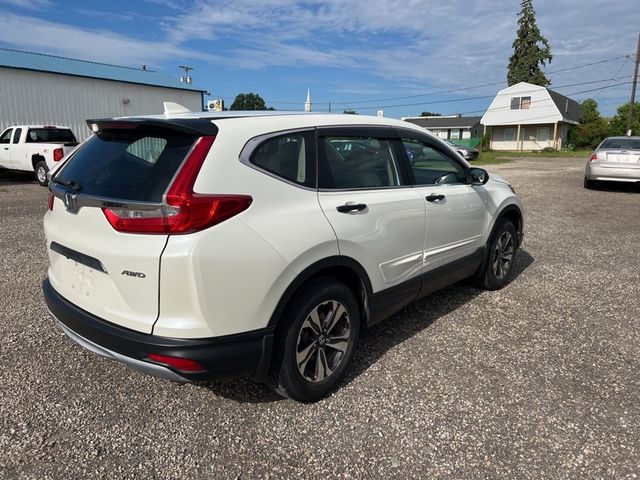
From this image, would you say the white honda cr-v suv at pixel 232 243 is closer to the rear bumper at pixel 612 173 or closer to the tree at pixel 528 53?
the rear bumper at pixel 612 173

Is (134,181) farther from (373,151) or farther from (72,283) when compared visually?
(373,151)

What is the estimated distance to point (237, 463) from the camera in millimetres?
2455

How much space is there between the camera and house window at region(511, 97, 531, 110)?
157 feet

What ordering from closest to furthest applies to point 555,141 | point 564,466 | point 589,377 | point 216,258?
1. point 216,258
2. point 564,466
3. point 589,377
4. point 555,141

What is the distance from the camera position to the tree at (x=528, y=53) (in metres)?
58.2

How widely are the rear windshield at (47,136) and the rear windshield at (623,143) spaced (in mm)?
15812

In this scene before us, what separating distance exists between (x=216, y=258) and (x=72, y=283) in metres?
1.06

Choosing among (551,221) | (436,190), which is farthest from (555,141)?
(436,190)

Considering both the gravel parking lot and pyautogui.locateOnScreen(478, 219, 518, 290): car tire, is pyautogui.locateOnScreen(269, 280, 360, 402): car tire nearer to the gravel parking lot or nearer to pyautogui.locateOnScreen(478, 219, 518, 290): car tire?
the gravel parking lot

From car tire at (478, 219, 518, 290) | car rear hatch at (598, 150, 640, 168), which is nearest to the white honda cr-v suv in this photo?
car tire at (478, 219, 518, 290)

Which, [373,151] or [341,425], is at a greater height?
[373,151]

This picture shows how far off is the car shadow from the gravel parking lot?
0.02 meters

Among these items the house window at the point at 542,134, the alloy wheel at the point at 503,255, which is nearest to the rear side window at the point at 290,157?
the alloy wheel at the point at 503,255

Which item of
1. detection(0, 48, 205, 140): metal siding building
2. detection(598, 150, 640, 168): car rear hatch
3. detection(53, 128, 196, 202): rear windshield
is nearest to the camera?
detection(53, 128, 196, 202): rear windshield
